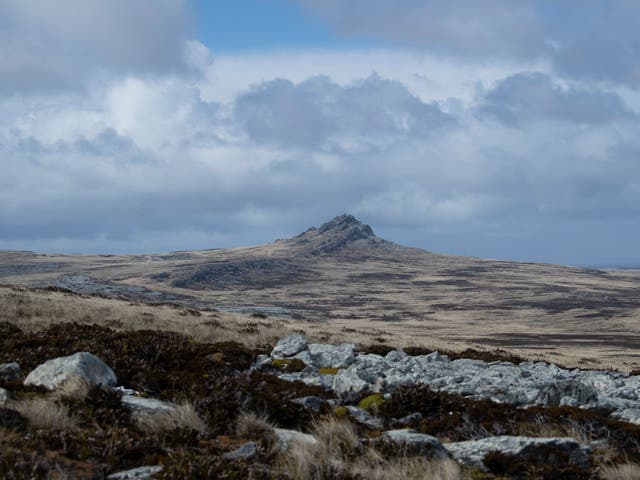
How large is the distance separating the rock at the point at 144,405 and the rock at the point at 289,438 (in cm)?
166

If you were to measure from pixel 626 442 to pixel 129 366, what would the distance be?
8724 millimetres

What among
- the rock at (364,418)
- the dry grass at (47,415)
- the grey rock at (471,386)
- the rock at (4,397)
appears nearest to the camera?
the dry grass at (47,415)

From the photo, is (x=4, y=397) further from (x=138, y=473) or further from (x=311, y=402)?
(x=311, y=402)

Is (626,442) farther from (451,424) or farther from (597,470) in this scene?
(451,424)

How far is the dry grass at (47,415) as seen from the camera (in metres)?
7.17

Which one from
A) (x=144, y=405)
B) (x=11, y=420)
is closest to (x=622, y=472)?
(x=144, y=405)

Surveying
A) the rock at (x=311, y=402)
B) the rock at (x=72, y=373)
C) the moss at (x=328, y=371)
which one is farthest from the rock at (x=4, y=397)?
the moss at (x=328, y=371)

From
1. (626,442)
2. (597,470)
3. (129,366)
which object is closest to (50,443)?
(129,366)

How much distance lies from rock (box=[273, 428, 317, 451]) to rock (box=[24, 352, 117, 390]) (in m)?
3.06

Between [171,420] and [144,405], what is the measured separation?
0.95m

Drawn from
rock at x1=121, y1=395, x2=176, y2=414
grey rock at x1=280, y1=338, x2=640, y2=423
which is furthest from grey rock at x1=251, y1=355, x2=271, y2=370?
rock at x1=121, y1=395, x2=176, y2=414

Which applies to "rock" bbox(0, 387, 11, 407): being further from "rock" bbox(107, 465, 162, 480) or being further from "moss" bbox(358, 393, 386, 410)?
"moss" bbox(358, 393, 386, 410)

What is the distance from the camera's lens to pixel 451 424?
927 centimetres

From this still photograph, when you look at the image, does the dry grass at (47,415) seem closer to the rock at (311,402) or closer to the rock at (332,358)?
the rock at (311,402)
